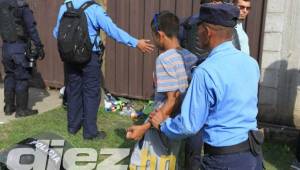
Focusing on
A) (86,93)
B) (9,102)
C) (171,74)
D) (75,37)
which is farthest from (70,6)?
(171,74)

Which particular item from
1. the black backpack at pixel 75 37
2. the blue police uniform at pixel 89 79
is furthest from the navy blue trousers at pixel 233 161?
the black backpack at pixel 75 37

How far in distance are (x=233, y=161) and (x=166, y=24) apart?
1.23 metres

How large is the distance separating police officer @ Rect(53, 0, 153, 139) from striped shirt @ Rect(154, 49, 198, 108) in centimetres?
170

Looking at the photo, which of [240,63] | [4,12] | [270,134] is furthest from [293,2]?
[4,12]

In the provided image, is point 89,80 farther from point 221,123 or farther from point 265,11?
point 221,123

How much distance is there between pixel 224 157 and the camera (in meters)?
2.44

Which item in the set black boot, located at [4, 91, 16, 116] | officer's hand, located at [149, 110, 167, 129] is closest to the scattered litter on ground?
black boot, located at [4, 91, 16, 116]

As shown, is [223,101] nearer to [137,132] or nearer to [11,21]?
[137,132]

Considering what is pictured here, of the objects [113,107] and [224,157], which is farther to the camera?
[113,107]

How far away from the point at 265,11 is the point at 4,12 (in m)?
3.52

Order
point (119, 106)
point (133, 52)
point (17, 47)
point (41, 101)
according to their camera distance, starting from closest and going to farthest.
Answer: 1. point (17, 47)
2. point (119, 106)
3. point (133, 52)
4. point (41, 101)

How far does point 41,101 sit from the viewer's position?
7340 millimetres

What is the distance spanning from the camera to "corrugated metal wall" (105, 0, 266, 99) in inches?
261

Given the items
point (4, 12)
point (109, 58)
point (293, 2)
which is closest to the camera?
point (293, 2)
